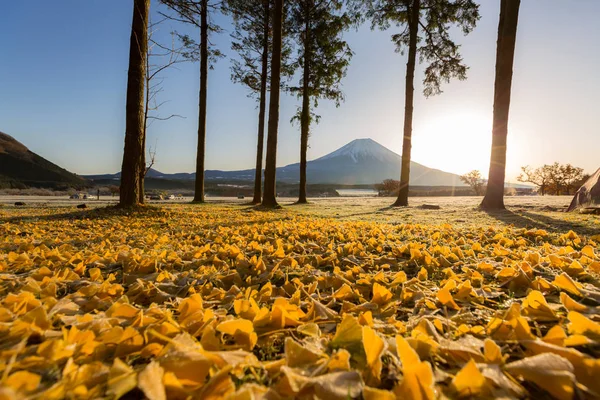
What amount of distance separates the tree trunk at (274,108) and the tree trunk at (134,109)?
361 centimetres

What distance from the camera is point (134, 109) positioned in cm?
550

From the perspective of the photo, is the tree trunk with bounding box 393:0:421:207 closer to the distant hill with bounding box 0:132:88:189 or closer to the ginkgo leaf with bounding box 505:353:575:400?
the ginkgo leaf with bounding box 505:353:575:400

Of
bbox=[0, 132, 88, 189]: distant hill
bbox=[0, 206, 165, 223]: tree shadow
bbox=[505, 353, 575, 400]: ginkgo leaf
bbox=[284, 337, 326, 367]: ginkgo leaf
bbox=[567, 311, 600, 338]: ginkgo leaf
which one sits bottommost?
bbox=[0, 206, 165, 223]: tree shadow

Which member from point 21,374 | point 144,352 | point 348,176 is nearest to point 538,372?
point 144,352

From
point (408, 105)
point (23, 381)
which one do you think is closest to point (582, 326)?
point (23, 381)

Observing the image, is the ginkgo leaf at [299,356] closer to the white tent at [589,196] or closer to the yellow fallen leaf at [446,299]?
the yellow fallen leaf at [446,299]

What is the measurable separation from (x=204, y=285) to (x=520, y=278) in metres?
1.43

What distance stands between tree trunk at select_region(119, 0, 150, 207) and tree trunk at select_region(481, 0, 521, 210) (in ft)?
25.9

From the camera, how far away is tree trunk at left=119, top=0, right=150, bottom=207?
5.47 m

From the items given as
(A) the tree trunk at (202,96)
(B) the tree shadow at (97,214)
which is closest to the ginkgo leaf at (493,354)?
(B) the tree shadow at (97,214)

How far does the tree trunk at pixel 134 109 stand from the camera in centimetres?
547

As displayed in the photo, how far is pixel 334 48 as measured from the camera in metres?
12.6

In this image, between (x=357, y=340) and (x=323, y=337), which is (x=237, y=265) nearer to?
(x=323, y=337)

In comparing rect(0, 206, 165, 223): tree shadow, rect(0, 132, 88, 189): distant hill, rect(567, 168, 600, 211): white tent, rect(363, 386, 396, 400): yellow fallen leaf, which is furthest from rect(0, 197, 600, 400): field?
rect(0, 132, 88, 189): distant hill
